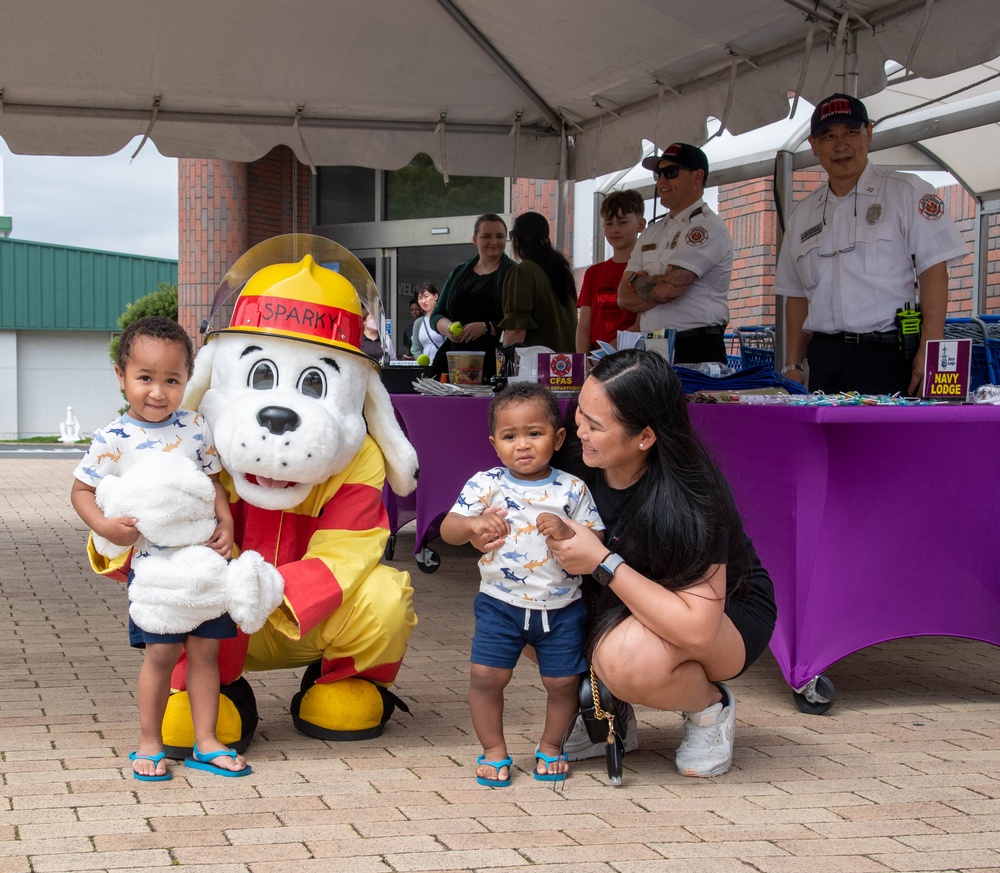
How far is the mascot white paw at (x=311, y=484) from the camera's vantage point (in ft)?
9.91

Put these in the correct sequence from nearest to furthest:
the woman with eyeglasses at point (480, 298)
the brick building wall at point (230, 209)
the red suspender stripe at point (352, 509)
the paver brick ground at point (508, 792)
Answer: the paver brick ground at point (508, 792) < the red suspender stripe at point (352, 509) < the woman with eyeglasses at point (480, 298) < the brick building wall at point (230, 209)

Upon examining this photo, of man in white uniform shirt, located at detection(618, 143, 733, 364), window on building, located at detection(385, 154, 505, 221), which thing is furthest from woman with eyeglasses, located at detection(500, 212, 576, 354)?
window on building, located at detection(385, 154, 505, 221)

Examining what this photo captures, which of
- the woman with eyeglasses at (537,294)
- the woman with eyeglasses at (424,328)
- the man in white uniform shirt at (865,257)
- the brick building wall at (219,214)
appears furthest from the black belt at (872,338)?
the brick building wall at (219,214)

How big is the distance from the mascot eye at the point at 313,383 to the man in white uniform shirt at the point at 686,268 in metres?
2.28

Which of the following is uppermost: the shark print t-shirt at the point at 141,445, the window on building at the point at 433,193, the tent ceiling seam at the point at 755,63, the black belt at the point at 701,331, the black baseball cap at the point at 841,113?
the window on building at the point at 433,193

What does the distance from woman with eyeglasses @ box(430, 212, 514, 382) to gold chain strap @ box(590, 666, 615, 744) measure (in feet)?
12.2

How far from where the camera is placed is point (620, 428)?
2.83 meters

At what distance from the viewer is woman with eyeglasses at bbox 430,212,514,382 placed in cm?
653

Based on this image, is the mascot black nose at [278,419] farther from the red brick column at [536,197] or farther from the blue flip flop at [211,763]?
the red brick column at [536,197]

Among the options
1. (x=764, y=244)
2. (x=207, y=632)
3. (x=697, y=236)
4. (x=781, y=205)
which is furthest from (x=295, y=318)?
(x=764, y=244)

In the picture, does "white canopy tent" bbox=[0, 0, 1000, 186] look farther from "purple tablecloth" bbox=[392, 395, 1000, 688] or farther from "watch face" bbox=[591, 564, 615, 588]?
"watch face" bbox=[591, 564, 615, 588]

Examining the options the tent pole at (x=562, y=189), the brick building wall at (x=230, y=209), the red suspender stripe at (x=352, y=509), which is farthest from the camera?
the brick building wall at (x=230, y=209)

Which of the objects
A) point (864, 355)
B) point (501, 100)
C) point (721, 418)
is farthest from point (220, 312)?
point (501, 100)

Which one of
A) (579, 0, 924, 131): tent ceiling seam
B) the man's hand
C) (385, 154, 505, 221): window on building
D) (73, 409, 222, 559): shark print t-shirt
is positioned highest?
(385, 154, 505, 221): window on building
